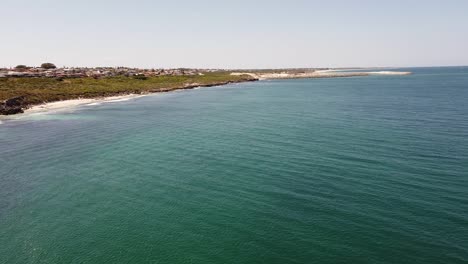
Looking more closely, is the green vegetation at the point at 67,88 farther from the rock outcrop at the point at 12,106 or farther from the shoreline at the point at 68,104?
the shoreline at the point at 68,104

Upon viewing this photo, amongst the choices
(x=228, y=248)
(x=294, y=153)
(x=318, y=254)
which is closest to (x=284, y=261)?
(x=318, y=254)

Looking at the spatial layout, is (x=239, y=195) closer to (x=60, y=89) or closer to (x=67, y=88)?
(x=60, y=89)

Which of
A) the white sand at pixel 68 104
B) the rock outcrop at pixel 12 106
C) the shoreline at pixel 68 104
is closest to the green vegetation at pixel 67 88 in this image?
the rock outcrop at pixel 12 106

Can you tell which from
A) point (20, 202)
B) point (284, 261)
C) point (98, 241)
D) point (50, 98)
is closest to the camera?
point (284, 261)

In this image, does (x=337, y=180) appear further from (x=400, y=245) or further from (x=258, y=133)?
(x=258, y=133)

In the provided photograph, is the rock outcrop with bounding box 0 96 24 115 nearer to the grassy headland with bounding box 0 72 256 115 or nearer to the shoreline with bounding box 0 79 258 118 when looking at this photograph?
the grassy headland with bounding box 0 72 256 115
